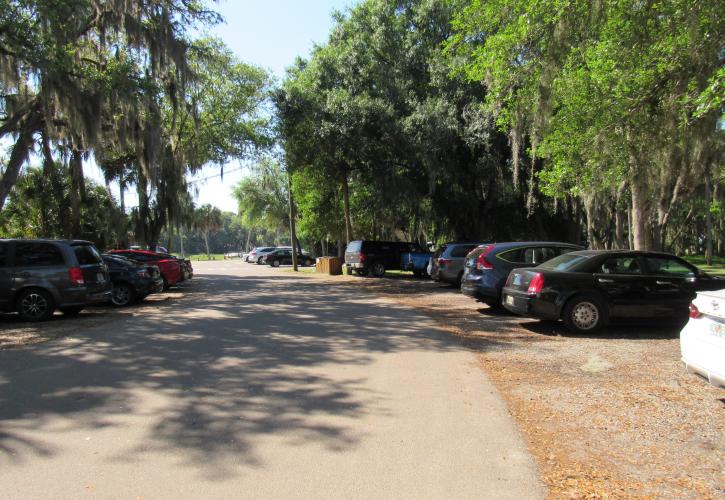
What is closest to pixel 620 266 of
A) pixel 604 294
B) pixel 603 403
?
pixel 604 294

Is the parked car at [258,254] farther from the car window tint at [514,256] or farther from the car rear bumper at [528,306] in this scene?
the car rear bumper at [528,306]

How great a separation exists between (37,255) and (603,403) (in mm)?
11284

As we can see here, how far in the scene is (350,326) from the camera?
36.2 feet

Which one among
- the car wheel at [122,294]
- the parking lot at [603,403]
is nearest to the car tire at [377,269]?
the car wheel at [122,294]

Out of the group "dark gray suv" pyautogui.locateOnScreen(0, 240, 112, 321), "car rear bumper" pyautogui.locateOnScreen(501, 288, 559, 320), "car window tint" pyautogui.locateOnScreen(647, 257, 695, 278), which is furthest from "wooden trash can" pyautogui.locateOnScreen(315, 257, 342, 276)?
"car window tint" pyautogui.locateOnScreen(647, 257, 695, 278)

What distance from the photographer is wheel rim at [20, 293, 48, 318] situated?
11648mm

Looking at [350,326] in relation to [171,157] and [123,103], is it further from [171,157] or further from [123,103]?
[171,157]

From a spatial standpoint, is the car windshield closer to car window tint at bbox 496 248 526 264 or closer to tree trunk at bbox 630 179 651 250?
car window tint at bbox 496 248 526 264

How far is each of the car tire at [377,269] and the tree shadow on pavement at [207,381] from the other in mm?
14925

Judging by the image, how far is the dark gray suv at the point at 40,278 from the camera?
11.5 meters

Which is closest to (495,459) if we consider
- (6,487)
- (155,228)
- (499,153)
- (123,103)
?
(6,487)

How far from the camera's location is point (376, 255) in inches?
1072

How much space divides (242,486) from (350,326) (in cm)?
724

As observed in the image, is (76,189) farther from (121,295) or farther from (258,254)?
(258,254)
